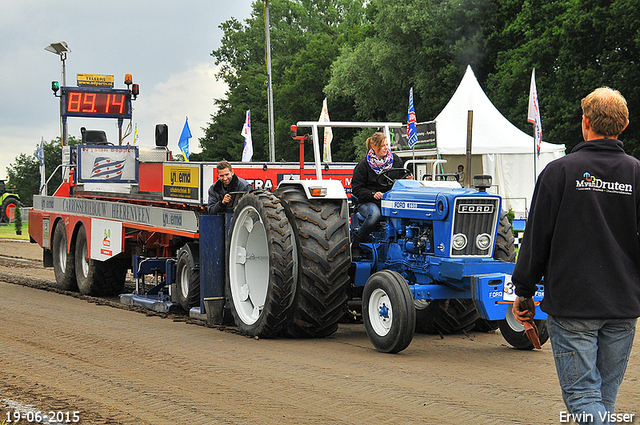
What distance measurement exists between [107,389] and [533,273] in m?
3.54

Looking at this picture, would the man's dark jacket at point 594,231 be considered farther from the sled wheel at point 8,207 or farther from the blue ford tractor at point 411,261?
the sled wheel at point 8,207

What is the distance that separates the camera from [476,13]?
4178cm

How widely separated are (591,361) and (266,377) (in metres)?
3.35

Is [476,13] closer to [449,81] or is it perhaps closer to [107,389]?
[449,81]

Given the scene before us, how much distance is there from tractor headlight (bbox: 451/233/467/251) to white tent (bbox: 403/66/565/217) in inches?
650

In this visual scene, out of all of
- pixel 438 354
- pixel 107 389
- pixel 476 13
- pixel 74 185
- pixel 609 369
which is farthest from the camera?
pixel 476 13

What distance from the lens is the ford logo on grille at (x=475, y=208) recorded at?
7547 mm

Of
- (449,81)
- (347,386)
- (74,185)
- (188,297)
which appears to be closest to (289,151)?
(449,81)

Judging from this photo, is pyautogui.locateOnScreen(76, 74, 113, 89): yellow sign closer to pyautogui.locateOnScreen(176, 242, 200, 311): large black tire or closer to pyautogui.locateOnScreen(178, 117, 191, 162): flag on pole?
pyautogui.locateOnScreen(176, 242, 200, 311): large black tire

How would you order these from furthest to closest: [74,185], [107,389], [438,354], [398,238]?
[74,185] < [398,238] < [438,354] < [107,389]

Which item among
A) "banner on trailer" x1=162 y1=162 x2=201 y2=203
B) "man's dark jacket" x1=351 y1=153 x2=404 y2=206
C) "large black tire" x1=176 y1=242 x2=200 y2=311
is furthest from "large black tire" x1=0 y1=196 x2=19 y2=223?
"man's dark jacket" x1=351 y1=153 x2=404 y2=206

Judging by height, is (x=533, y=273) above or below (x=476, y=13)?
below

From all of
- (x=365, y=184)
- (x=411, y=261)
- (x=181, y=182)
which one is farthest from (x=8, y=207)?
(x=411, y=261)

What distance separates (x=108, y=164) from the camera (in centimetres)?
1371
